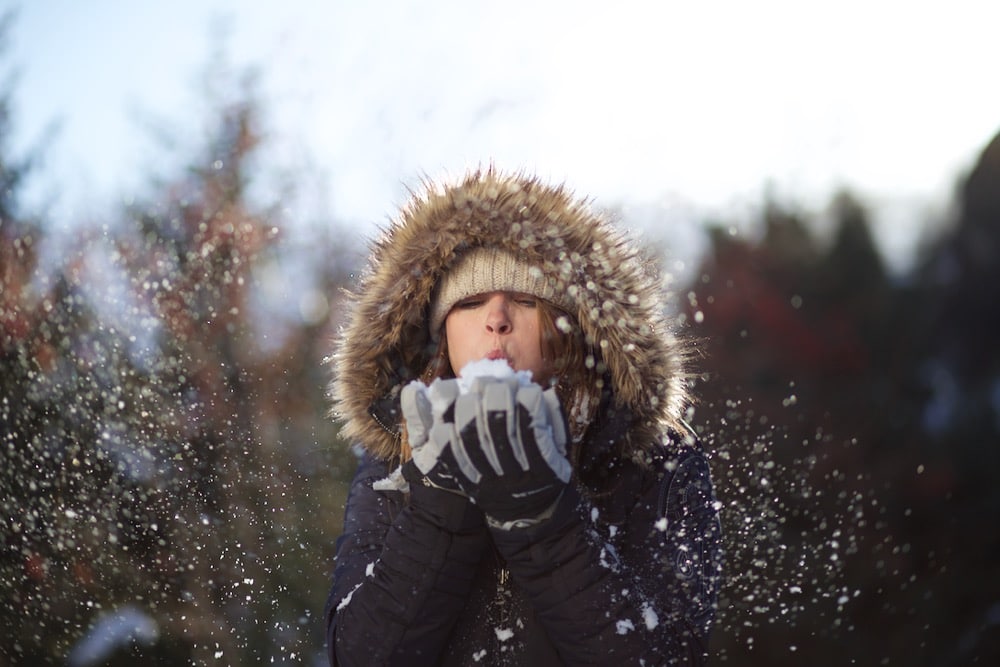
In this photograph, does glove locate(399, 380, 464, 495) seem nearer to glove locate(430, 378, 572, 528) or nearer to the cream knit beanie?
glove locate(430, 378, 572, 528)

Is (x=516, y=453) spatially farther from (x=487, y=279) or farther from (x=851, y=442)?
(x=851, y=442)

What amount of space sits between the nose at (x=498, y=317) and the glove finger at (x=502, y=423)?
36 centimetres

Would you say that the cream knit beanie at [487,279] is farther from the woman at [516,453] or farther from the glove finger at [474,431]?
the glove finger at [474,431]

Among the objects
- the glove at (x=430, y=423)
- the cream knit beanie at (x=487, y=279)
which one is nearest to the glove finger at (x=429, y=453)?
the glove at (x=430, y=423)

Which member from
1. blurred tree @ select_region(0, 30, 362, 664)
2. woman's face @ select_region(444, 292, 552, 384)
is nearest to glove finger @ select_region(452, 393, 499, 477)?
woman's face @ select_region(444, 292, 552, 384)

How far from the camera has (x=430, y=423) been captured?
1.38m

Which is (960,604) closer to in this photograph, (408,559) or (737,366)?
(737,366)

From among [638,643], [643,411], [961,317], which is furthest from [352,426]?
[961,317]

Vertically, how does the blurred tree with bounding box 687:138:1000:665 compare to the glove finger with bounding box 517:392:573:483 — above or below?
above

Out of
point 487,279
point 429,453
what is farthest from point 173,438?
point 429,453

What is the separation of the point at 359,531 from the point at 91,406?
5825mm

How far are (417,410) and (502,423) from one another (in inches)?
5.9

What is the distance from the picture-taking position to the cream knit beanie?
69.0 inches

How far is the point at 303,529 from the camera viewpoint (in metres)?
5.95
